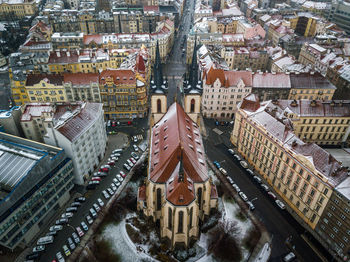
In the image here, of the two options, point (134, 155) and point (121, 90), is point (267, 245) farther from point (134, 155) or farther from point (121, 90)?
point (121, 90)

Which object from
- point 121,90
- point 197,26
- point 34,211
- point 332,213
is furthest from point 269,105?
point 197,26

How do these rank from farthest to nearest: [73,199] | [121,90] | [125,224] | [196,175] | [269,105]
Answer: [121,90], [269,105], [73,199], [125,224], [196,175]

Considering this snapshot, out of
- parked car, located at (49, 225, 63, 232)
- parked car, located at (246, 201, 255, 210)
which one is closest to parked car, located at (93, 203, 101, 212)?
parked car, located at (49, 225, 63, 232)

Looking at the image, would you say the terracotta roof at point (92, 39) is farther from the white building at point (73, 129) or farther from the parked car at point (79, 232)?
the parked car at point (79, 232)

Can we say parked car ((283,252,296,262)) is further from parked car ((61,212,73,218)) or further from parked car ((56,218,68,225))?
parked car ((56,218,68,225))

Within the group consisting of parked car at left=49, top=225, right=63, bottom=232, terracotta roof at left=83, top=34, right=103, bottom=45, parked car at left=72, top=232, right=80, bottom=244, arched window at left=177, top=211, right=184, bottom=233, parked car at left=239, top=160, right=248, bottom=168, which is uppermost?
terracotta roof at left=83, top=34, right=103, bottom=45

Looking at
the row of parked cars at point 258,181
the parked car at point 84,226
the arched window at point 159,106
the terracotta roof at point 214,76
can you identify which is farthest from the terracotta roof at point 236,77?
the parked car at point 84,226

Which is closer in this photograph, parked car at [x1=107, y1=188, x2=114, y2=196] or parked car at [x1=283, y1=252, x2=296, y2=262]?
parked car at [x1=283, y1=252, x2=296, y2=262]
